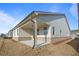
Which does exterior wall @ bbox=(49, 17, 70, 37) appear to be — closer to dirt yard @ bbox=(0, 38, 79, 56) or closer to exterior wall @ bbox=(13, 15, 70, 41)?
exterior wall @ bbox=(13, 15, 70, 41)

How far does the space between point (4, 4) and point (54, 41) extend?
84cm

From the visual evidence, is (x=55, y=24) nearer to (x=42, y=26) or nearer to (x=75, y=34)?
(x=42, y=26)

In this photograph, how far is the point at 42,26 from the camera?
516 cm

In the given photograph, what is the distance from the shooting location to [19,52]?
5160 mm

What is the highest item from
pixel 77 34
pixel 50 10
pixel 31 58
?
pixel 50 10

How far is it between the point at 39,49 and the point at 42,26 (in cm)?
31

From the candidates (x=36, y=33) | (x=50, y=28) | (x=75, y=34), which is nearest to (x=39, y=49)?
(x=36, y=33)

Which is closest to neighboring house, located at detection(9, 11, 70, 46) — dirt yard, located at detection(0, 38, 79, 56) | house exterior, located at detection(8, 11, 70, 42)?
house exterior, located at detection(8, 11, 70, 42)

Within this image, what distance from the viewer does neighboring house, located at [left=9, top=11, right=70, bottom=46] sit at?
16.9 ft

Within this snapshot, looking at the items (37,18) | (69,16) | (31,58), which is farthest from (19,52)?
(69,16)

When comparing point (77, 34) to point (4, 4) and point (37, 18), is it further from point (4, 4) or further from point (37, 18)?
point (4, 4)

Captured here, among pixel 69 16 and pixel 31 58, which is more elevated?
pixel 69 16

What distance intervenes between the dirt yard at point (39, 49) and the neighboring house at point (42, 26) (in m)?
0.10

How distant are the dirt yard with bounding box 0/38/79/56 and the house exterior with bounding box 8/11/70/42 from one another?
0.10 m
